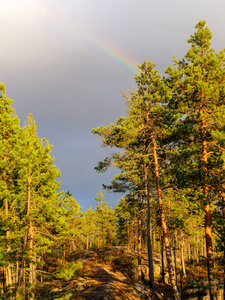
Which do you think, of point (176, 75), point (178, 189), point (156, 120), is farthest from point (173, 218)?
point (176, 75)

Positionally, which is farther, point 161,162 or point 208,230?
point 161,162

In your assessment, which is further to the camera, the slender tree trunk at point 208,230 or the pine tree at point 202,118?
the pine tree at point 202,118

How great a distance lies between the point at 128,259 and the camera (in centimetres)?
3139

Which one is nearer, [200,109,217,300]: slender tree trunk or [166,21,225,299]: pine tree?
[200,109,217,300]: slender tree trunk

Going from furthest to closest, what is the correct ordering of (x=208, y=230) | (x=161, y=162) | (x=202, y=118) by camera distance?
1. (x=161, y=162)
2. (x=202, y=118)
3. (x=208, y=230)

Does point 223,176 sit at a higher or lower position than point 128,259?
higher

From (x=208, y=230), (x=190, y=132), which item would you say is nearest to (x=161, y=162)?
(x=190, y=132)

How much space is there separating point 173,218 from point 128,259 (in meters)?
14.7

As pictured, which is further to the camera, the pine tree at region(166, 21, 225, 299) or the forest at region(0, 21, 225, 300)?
the pine tree at region(166, 21, 225, 299)

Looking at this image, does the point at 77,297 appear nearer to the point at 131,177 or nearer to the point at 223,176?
the point at 131,177

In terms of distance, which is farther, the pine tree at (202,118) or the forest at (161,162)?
the pine tree at (202,118)

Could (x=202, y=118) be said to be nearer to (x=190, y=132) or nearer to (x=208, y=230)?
(x=190, y=132)

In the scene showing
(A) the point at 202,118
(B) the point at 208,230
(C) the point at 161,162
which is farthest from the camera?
(C) the point at 161,162

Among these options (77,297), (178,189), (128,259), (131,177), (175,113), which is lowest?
(128,259)
